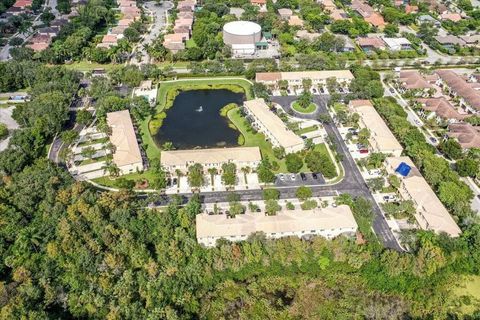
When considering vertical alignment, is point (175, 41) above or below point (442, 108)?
below

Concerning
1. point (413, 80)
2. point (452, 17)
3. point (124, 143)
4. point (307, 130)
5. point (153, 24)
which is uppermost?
point (452, 17)

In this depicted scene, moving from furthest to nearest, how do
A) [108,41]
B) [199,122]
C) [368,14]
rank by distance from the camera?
[368,14]
[108,41]
[199,122]

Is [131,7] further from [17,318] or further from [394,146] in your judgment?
[17,318]

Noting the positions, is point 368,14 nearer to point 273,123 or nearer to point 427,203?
point 273,123

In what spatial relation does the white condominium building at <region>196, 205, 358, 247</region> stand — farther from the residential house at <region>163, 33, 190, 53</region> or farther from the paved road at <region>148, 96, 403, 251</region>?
the residential house at <region>163, 33, 190, 53</region>

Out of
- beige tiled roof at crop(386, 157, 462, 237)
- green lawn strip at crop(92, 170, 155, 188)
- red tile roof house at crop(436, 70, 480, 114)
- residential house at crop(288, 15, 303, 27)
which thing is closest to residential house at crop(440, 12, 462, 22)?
red tile roof house at crop(436, 70, 480, 114)

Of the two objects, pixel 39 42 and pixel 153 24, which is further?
pixel 153 24

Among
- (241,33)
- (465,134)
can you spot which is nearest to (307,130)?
(465,134)
